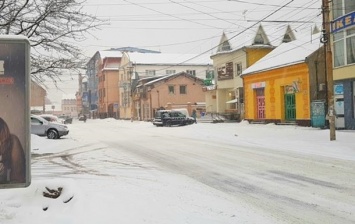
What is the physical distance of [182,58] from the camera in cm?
7681

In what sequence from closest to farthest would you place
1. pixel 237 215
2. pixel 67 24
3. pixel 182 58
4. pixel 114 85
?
pixel 237 215, pixel 67 24, pixel 182 58, pixel 114 85

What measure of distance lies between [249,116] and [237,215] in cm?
3142

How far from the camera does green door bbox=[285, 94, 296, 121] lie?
31.2 meters

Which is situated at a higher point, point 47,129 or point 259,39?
point 259,39

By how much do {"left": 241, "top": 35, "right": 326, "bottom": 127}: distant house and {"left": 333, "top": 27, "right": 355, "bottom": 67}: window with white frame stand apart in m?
3.00

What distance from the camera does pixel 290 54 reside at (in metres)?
33.7

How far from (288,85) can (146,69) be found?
42.5m

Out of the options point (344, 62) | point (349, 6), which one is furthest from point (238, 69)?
point (349, 6)

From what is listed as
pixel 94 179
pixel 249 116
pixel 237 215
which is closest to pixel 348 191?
pixel 237 215

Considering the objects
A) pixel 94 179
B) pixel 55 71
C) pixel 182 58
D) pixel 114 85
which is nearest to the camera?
pixel 94 179

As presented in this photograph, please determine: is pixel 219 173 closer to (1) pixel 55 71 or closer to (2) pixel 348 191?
(2) pixel 348 191

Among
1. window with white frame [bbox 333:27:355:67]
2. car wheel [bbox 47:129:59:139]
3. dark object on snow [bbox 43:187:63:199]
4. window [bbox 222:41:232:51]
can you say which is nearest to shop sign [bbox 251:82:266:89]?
window [bbox 222:41:232:51]

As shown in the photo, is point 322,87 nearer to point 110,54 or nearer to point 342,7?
point 342,7

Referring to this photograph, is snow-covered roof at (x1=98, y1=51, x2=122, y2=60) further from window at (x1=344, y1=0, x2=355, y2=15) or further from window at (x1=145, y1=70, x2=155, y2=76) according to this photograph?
window at (x1=344, y1=0, x2=355, y2=15)
